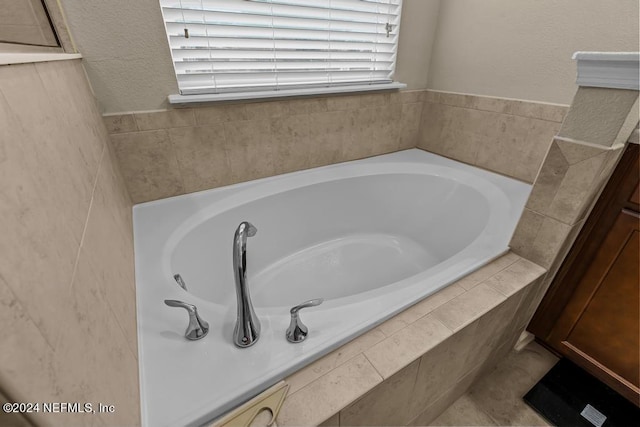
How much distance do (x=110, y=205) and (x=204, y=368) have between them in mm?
504

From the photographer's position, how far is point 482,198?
1.35 m

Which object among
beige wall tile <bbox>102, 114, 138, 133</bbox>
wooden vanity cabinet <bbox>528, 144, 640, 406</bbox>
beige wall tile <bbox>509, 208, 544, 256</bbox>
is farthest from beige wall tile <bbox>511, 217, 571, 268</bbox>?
beige wall tile <bbox>102, 114, 138, 133</bbox>

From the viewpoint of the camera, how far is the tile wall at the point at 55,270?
25cm

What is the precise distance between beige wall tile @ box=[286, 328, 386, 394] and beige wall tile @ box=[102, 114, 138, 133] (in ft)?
3.55

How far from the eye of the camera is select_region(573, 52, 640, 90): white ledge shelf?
0.63 meters

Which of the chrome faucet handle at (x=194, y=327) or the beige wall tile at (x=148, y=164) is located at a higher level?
the beige wall tile at (x=148, y=164)

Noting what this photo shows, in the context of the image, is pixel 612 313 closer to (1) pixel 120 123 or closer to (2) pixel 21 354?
(2) pixel 21 354

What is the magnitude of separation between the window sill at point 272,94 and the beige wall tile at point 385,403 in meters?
1.16

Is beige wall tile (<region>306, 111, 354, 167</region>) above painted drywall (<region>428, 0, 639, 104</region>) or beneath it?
beneath

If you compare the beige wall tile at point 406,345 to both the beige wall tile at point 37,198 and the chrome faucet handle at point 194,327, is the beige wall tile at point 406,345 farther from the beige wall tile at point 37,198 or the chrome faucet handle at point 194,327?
the beige wall tile at point 37,198

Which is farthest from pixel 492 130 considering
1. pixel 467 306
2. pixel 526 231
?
pixel 467 306

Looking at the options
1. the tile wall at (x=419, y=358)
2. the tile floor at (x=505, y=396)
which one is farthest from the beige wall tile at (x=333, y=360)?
the tile floor at (x=505, y=396)

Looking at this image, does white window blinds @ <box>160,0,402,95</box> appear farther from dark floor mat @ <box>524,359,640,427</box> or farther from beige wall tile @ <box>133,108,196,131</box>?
dark floor mat @ <box>524,359,640,427</box>

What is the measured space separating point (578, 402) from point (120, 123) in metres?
2.03
